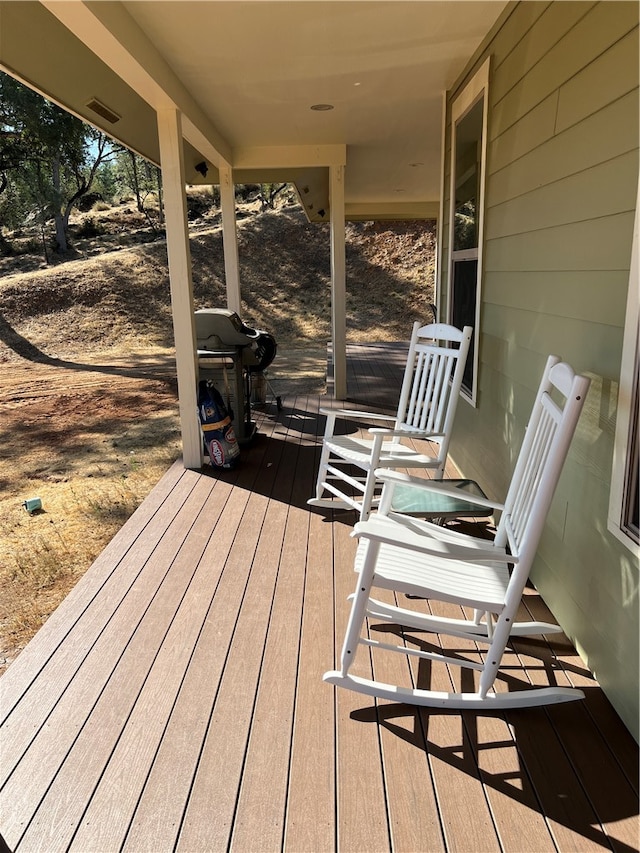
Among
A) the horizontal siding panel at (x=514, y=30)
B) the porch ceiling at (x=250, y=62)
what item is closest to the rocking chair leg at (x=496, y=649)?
the horizontal siding panel at (x=514, y=30)

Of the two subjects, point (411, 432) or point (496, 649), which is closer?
point (496, 649)


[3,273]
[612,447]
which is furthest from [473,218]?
[3,273]

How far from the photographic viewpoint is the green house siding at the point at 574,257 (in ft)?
5.68

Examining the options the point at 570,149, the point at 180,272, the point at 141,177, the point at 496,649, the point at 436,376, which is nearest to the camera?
the point at 496,649

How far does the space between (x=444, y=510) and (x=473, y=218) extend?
197 cm

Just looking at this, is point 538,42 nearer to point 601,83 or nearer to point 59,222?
point 601,83

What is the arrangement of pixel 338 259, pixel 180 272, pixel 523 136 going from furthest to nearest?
pixel 338 259
pixel 180 272
pixel 523 136

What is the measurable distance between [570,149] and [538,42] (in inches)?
25.1

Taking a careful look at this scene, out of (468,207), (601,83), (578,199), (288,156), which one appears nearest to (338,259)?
(288,156)

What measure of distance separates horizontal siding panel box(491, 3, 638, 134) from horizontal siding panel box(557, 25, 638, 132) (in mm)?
25

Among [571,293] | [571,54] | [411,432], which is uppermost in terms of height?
[571,54]

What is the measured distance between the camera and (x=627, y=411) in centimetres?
167

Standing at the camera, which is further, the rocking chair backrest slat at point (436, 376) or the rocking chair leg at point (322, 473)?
the rocking chair leg at point (322, 473)

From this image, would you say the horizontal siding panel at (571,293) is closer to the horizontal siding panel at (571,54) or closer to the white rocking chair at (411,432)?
the white rocking chair at (411,432)
